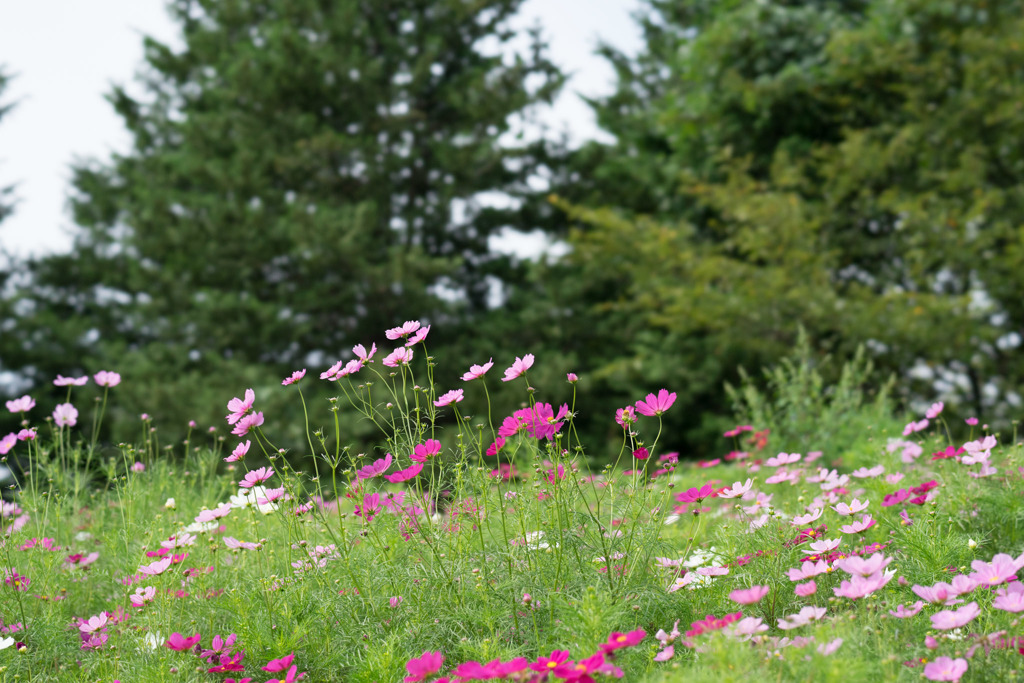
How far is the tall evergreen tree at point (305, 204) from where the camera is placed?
28.4 ft

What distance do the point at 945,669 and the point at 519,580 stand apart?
0.95 metres

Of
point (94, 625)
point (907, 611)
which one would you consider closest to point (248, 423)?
point (94, 625)

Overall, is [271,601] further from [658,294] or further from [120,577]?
[658,294]

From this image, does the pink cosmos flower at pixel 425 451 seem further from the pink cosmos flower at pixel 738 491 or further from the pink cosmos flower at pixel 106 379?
the pink cosmos flower at pixel 106 379

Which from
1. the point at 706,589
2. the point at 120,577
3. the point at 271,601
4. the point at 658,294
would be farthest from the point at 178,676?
the point at 658,294

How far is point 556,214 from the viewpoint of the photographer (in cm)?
1052

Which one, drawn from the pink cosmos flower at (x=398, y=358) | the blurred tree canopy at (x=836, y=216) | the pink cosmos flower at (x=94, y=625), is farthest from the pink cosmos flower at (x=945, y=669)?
the blurred tree canopy at (x=836, y=216)

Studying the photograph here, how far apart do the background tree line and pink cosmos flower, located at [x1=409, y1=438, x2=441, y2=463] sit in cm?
557

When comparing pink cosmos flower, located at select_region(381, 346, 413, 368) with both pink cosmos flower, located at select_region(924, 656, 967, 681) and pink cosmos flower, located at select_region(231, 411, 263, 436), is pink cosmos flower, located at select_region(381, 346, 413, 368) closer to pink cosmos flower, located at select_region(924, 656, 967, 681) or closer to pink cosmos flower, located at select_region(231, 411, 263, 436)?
pink cosmos flower, located at select_region(231, 411, 263, 436)

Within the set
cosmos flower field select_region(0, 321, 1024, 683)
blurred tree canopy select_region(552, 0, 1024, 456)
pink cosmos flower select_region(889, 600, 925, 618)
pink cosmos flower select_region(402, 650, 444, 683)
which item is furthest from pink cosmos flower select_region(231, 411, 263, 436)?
A: blurred tree canopy select_region(552, 0, 1024, 456)

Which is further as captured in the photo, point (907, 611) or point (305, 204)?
point (305, 204)

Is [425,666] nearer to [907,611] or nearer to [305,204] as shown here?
[907,611]

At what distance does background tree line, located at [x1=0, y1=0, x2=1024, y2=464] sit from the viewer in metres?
7.08

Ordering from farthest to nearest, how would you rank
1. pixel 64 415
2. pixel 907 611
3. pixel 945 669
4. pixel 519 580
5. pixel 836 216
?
pixel 836 216 → pixel 64 415 → pixel 519 580 → pixel 907 611 → pixel 945 669
